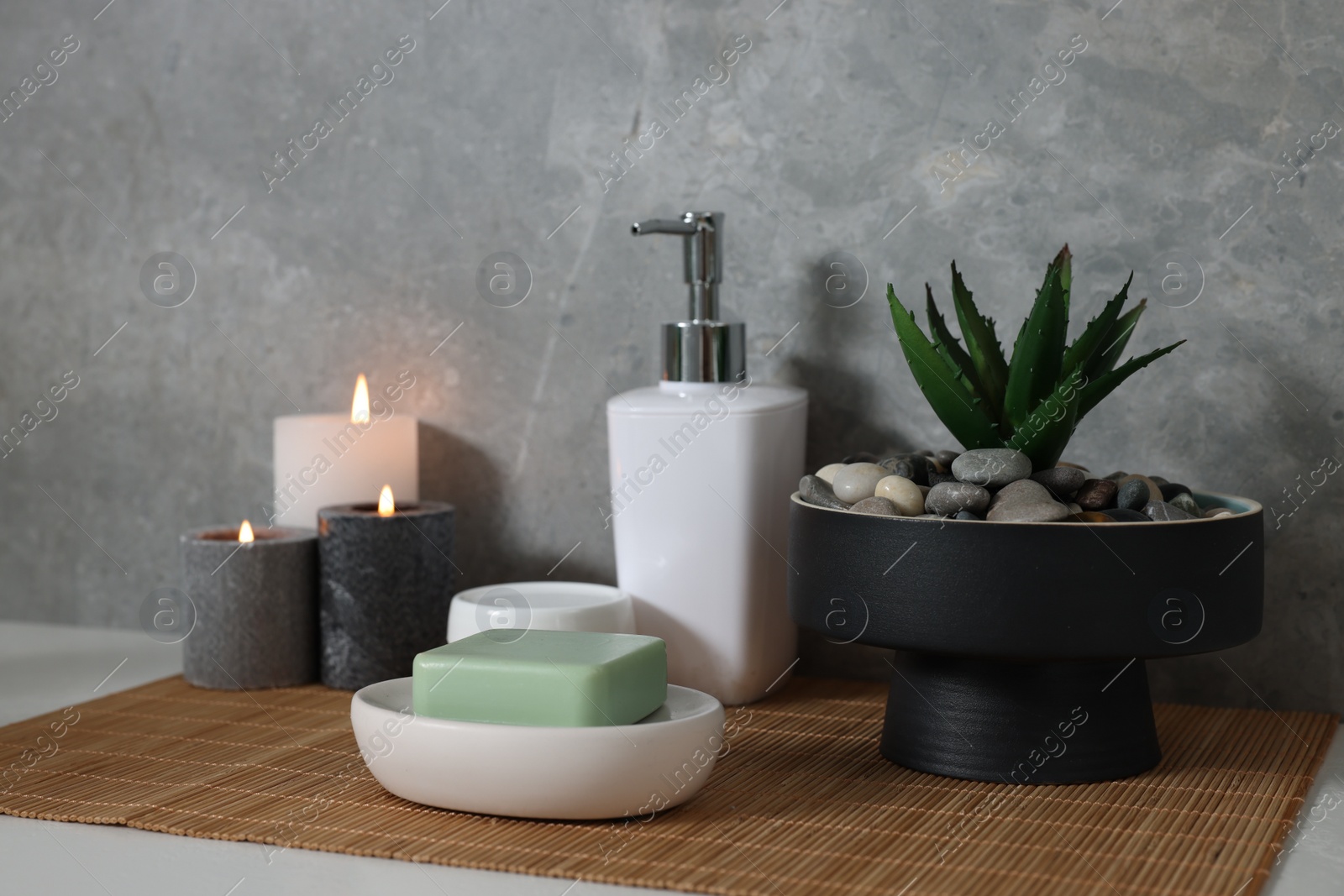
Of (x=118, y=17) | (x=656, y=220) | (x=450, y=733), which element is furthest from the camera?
(x=118, y=17)

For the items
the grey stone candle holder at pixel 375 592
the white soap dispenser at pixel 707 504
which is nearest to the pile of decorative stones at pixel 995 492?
the white soap dispenser at pixel 707 504

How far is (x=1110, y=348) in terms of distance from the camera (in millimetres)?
777

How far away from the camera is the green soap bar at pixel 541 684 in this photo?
613 millimetres

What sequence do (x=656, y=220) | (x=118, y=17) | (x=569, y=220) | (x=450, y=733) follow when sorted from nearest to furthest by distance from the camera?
Answer: (x=450, y=733) → (x=656, y=220) → (x=569, y=220) → (x=118, y=17)

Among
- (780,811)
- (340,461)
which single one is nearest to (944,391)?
A: (780,811)

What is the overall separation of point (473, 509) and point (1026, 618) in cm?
55

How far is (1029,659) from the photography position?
26.5 inches

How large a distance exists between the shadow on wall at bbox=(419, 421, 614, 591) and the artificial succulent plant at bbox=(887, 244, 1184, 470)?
1.34 feet

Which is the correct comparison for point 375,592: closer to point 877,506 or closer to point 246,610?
point 246,610

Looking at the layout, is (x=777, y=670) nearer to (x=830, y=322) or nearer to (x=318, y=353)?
(x=830, y=322)

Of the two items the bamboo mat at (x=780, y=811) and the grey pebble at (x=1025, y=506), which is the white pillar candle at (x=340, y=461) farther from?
the grey pebble at (x=1025, y=506)

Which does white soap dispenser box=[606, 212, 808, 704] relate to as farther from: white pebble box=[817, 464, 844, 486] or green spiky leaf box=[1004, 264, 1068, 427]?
green spiky leaf box=[1004, 264, 1068, 427]

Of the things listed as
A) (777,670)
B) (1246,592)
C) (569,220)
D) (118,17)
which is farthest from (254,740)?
(118,17)

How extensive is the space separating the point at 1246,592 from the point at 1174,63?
387 millimetres
